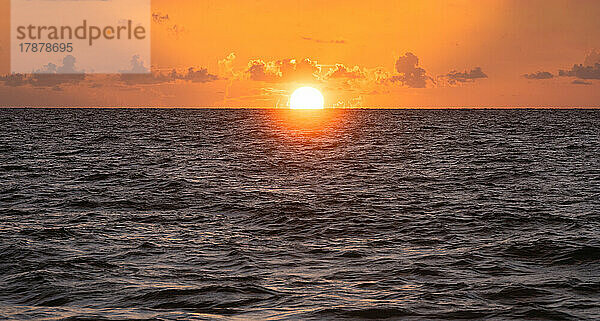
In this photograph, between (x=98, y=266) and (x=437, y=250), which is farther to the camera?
(x=437, y=250)

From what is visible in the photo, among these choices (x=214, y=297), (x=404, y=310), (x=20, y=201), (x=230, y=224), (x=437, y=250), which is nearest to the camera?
(x=404, y=310)

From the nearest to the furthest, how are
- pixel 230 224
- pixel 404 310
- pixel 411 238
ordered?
pixel 404 310 → pixel 411 238 → pixel 230 224

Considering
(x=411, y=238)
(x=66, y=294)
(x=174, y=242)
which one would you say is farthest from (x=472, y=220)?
(x=66, y=294)

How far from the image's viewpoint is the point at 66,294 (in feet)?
37.7

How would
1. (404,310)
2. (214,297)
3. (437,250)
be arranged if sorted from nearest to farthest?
(404,310) → (214,297) → (437,250)

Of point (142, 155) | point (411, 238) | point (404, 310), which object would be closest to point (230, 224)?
point (411, 238)

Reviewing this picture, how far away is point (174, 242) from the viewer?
52.1ft

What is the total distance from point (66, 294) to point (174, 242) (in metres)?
4.53

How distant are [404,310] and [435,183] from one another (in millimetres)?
18644

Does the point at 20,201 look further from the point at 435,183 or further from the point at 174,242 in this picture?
the point at 435,183

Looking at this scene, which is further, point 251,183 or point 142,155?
point 142,155

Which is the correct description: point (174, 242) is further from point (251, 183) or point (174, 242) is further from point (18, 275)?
point (251, 183)

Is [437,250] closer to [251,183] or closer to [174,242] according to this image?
[174,242]

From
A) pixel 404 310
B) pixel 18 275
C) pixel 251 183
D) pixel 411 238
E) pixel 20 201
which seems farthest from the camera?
pixel 251 183
